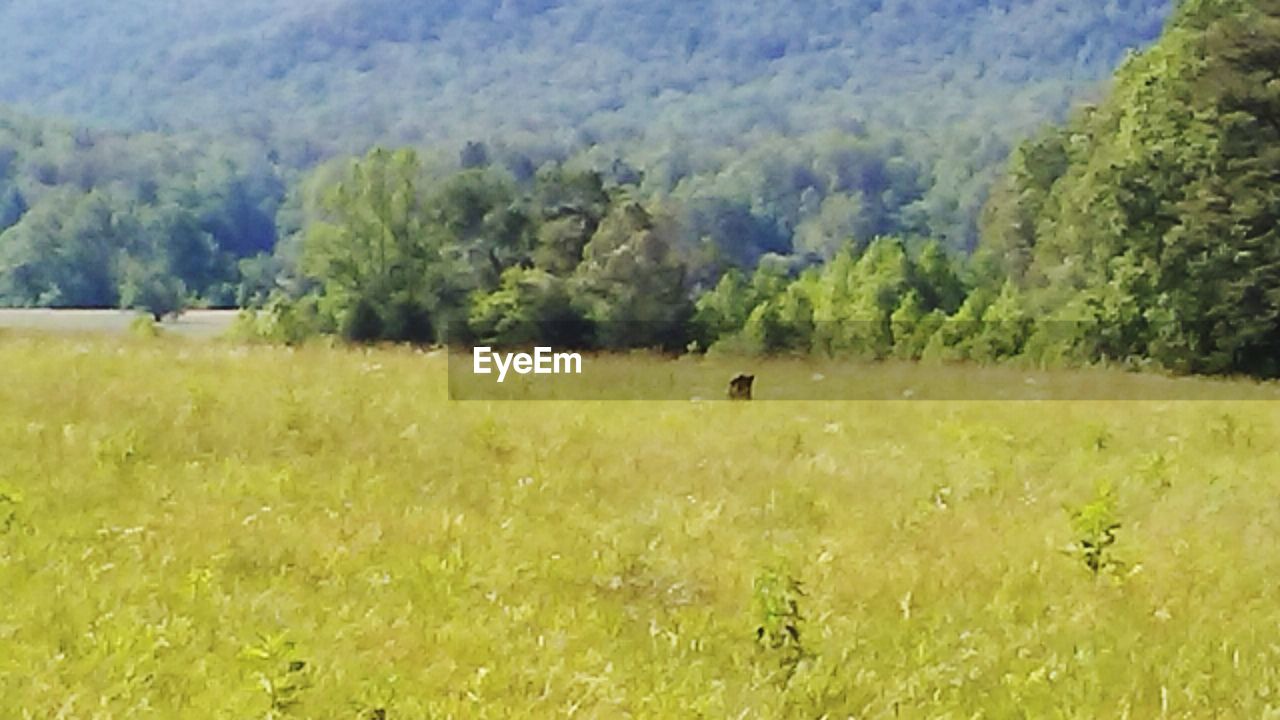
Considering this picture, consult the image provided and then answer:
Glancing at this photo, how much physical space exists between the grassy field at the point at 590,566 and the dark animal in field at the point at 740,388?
3.35 metres

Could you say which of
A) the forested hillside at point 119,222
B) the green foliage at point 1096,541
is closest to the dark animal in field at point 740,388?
the green foliage at point 1096,541

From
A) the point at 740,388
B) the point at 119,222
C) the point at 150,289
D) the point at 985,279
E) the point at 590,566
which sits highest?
the point at 590,566

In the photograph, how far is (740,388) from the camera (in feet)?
54.3

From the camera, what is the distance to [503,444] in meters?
11.2

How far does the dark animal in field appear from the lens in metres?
16.4

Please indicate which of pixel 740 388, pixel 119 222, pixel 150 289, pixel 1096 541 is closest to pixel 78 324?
pixel 740 388

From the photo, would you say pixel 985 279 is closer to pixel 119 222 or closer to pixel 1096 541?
pixel 1096 541

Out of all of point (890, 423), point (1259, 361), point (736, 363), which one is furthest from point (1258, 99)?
point (890, 423)

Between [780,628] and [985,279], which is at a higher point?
[780,628]

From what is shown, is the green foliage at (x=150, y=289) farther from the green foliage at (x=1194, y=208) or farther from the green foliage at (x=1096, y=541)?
the green foliage at (x=1096, y=541)

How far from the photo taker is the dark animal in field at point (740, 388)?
16.4 meters

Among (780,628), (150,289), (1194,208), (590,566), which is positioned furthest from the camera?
(150,289)

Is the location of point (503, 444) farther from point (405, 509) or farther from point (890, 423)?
point (890, 423)

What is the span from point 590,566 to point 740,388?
870 centimetres
